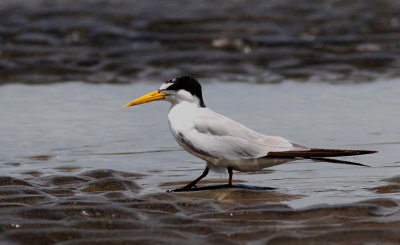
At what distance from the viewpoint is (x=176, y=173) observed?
732 cm

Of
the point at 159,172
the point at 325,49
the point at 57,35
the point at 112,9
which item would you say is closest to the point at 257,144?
the point at 159,172

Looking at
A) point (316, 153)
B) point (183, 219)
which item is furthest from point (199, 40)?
point (183, 219)

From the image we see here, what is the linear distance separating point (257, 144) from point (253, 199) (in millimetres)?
472

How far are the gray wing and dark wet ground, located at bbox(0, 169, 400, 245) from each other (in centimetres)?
28

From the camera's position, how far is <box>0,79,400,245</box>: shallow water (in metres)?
4.94

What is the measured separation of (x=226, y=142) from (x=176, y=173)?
99 cm

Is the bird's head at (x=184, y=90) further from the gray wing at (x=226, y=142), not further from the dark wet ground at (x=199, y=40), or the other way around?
the dark wet ground at (x=199, y=40)

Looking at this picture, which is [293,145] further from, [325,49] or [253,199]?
[325,49]

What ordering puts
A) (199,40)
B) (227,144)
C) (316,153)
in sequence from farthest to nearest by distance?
(199,40)
(227,144)
(316,153)

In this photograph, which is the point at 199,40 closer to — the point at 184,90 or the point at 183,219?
the point at 184,90

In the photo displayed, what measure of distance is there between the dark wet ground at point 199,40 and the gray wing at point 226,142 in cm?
603

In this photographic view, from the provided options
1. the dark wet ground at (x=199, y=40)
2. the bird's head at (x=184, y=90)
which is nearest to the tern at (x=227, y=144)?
the bird's head at (x=184, y=90)

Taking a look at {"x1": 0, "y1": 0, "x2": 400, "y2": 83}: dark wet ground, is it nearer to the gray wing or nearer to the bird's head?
the bird's head

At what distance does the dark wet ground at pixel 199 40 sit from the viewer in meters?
13.2
